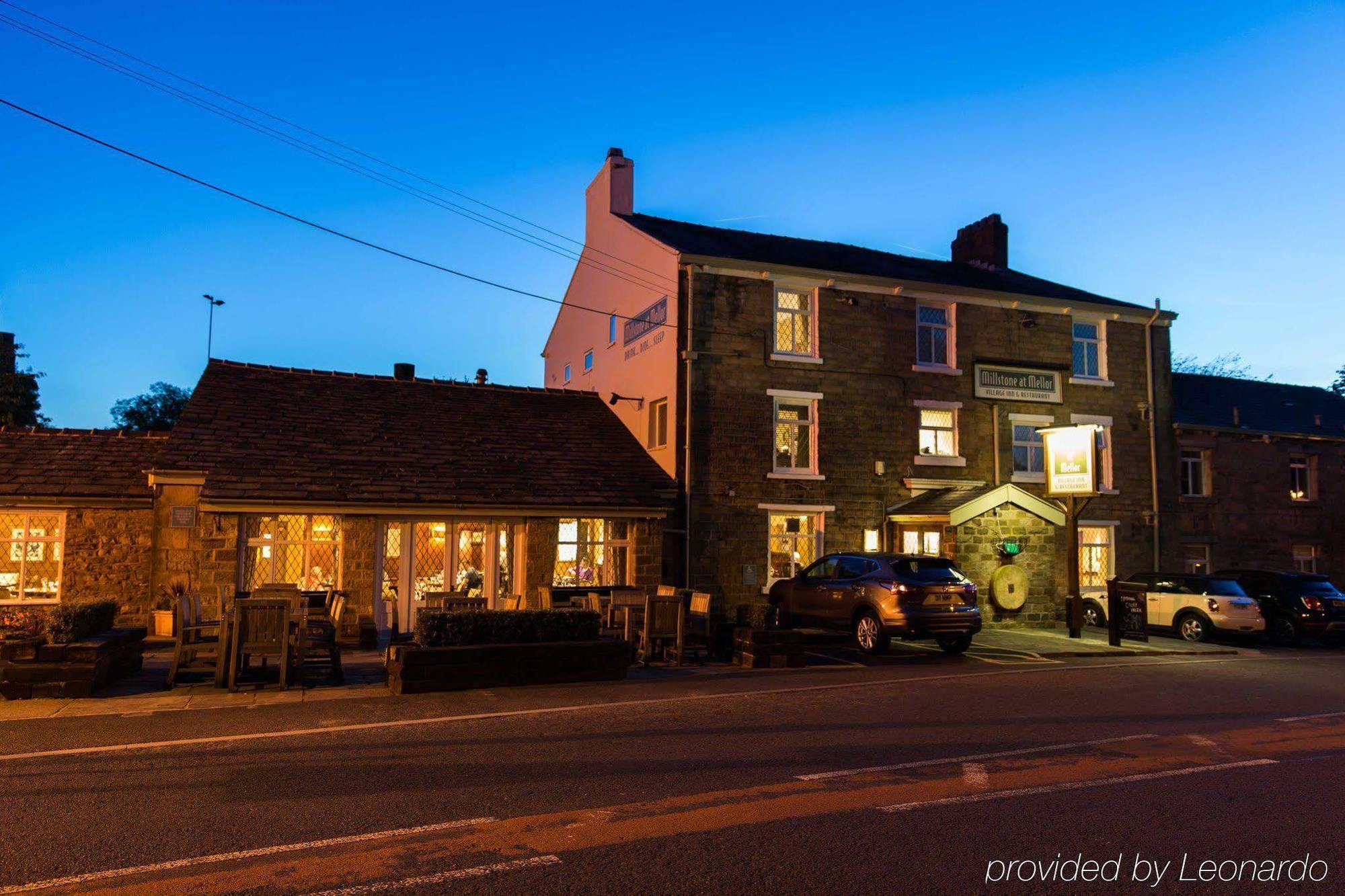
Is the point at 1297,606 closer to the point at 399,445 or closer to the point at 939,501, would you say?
the point at 939,501

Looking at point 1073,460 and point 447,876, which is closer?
point 447,876

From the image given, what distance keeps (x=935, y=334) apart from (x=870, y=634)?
1052 centimetres

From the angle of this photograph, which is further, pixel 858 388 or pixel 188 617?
pixel 858 388

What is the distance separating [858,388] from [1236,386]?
54.6 ft

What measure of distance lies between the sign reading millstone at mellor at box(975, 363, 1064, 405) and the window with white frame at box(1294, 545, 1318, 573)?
1020cm

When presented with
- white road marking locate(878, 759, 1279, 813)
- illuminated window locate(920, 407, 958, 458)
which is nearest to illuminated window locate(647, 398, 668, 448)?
illuminated window locate(920, 407, 958, 458)

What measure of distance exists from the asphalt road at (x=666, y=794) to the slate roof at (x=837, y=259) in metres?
14.4

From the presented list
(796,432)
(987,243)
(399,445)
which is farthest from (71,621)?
(987,243)

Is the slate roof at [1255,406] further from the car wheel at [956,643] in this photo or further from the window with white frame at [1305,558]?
the car wheel at [956,643]

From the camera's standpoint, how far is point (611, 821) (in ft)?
20.2

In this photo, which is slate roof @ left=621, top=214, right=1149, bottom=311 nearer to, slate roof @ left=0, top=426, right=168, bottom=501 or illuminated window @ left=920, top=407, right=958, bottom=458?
illuminated window @ left=920, top=407, right=958, bottom=458

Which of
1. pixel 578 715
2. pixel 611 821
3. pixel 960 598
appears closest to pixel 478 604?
pixel 578 715

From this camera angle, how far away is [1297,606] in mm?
21250

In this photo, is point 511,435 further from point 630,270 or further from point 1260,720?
point 1260,720
